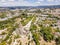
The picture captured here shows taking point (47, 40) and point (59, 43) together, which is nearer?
point (59, 43)

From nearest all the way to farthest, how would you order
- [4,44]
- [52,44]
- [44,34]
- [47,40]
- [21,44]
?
[4,44], [21,44], [52,44], [47,40], [44,34]

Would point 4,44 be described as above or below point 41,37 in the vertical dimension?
above

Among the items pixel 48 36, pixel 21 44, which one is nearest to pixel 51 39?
pixel 48 36

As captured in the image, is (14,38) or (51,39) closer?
(14,38)

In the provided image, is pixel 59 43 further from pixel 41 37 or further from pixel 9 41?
pixel 9 41

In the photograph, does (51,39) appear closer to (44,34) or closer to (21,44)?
(44,34)

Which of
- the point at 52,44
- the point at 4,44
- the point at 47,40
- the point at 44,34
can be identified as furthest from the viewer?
the point at 44,34

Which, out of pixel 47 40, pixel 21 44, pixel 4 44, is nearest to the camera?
pixel 4 44

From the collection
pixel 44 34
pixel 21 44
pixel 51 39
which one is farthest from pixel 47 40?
pixel 21 44

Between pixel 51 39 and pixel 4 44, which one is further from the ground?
pixel 4 44
